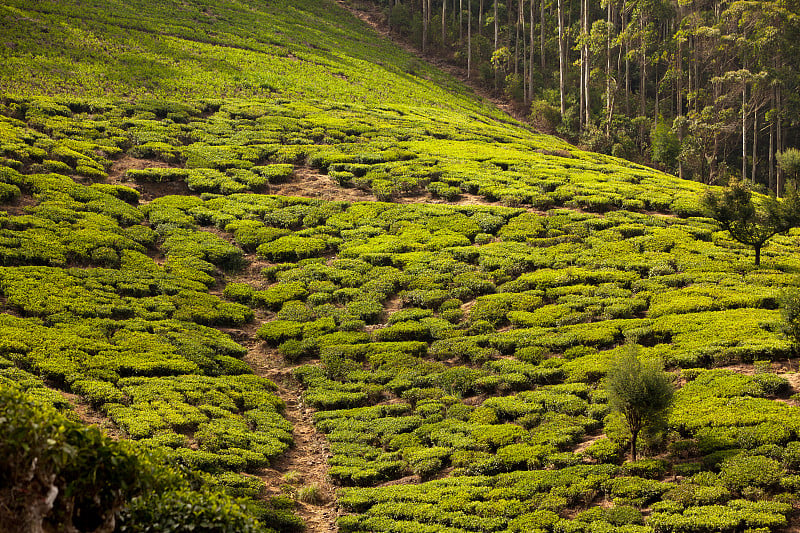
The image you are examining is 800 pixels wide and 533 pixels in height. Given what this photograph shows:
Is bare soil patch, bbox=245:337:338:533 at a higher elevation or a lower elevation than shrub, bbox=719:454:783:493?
lower

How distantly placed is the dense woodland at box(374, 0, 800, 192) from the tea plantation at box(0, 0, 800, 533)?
13785mm

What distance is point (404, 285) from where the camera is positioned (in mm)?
28875

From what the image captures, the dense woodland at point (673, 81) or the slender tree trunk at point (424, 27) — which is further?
the slender tree trunk at point (424, 27)

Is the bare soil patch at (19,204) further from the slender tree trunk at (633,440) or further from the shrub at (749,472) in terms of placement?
the shrub at (749,472)

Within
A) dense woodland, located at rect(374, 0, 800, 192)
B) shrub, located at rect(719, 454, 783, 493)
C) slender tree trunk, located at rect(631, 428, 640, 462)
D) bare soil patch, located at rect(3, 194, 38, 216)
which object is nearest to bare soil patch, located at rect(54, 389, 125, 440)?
bare soil patch, located at rect(3, 194, 38, 216)

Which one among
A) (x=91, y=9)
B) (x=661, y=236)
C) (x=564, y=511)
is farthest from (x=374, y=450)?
(x=91, y=9)

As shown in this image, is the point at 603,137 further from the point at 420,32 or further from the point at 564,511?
the point at 564,511

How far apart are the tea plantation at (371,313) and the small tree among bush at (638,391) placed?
0.57 m

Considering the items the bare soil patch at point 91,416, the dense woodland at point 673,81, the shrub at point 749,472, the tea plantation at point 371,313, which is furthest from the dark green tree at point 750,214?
the dense woodland at point 673,81

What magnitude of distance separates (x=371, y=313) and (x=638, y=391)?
12534mm

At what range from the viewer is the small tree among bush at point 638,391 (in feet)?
54.7

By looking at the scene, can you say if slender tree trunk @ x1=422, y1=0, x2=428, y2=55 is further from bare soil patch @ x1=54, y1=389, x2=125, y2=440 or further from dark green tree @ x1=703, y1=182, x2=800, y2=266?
bare soil patch @ x1=54, y1=389, x2=125, y2=440

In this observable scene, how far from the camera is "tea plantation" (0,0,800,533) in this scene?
16.6 metres

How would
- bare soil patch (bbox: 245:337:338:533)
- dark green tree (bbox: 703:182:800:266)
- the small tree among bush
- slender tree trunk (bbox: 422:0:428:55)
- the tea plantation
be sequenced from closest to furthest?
1. the tea plantation
2. the small tree among bush
3. bare soil patch (bbox: 245:337:338:533)
4. dark green tree (bbox: 703:182:800:266)
5. slender tree trunk (bbox: 422:0:428:55)
